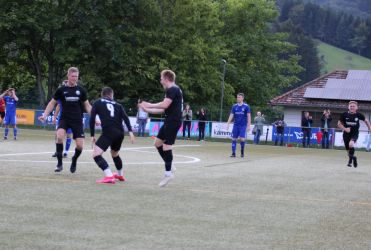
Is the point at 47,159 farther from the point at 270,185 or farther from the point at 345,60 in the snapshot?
the point at 345,60

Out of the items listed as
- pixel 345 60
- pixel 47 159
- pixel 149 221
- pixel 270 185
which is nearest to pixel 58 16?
pixel 47 159

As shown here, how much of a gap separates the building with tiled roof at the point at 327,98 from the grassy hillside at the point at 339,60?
69074mm

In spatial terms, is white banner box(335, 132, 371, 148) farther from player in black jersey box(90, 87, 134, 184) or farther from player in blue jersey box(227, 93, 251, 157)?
player in black jersey box(90, 87, 134, 184)

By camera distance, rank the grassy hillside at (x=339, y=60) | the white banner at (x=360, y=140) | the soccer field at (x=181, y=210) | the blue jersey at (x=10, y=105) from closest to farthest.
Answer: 1. the soccer field at (x=181, y=210)
2. the blue jersey at (x=10, y=105)
3. the white banner at (x=360, y=140)
4. the grassy hillside at (x=339, y=60)

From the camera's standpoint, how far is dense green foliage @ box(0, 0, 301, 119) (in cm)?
4577

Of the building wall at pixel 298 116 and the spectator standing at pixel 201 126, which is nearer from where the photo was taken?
the spectator standing at pixel 201 126

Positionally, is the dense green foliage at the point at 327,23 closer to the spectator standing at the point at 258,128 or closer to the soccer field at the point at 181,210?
the spectator standing at the point at 258,128

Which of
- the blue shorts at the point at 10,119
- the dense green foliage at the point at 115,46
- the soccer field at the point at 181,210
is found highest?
the dense green foliage at the point at 115,46

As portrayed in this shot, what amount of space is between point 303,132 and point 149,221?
95.4 ft

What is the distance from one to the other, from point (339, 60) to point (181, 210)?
132 m

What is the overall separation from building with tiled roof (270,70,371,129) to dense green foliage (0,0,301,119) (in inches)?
217

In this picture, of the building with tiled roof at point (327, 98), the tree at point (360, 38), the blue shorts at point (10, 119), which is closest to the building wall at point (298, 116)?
the building with tiled roof at point (327, 98)

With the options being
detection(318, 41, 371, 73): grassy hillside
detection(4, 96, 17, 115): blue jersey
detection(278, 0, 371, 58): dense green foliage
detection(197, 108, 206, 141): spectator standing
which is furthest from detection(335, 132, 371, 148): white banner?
detection(278, 0, 371, 58): dense green foliage

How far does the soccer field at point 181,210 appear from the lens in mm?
7074
